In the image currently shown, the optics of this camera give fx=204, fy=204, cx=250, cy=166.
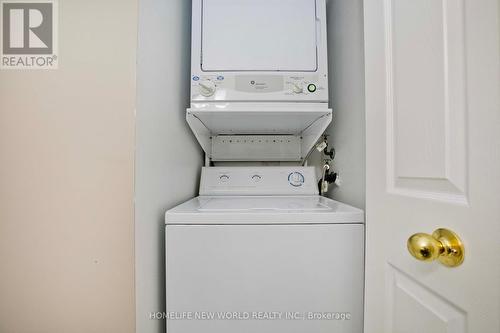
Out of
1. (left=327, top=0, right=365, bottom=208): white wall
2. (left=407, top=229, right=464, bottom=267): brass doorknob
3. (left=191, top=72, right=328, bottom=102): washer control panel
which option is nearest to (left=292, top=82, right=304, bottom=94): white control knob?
(left=191, top=72, right=328, bottom=102): washer control panel

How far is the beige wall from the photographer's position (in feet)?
3.48

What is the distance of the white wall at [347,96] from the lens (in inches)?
39.2

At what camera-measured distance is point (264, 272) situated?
77 centimetres

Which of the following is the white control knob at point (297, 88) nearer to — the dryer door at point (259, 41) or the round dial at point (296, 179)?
the dryer door at point (259, 41)

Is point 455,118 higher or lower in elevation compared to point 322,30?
lower

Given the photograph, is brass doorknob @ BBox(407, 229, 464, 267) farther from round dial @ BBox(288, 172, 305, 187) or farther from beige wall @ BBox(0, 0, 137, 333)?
beige wall @ BBox(0, 0, 137, 333)

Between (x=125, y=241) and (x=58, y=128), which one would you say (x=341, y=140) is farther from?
(x=58, y=128)

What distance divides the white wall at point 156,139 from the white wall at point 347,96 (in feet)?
3.01

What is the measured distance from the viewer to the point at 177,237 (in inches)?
30.3

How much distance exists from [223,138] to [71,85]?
0.88 m

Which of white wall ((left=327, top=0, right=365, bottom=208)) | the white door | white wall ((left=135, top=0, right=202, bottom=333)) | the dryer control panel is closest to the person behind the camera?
the white door

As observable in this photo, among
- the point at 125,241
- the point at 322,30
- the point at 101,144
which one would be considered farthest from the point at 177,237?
the point at 322,30

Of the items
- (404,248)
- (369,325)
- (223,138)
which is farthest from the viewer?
(223,138)

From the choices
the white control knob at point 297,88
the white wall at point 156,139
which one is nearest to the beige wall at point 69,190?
the white wall at point 156,139
